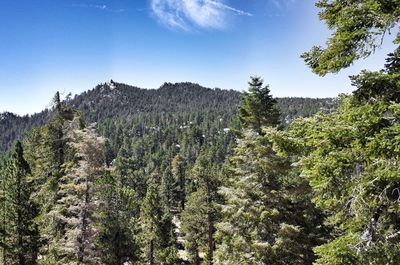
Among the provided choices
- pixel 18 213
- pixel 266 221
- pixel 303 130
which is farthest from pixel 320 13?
pixel 18 213

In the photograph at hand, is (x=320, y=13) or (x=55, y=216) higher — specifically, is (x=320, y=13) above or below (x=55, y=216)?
above

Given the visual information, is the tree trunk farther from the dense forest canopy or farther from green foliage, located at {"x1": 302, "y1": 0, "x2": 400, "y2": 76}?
green foliage, located at {"x1": 302, "y1": 0, "x2": 400, "y2": 76}

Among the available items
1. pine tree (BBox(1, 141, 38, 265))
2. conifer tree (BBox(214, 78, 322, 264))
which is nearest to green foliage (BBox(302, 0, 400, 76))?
conifer tree (BBox(214, 78, 322, 264))

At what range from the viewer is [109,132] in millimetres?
192375

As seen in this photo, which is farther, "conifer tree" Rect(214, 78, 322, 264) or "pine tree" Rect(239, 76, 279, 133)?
"pine tree" Rect(239, 76, 279, 133)

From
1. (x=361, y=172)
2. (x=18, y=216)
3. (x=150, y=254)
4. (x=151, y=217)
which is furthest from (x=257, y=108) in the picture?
(x=150, y=254)

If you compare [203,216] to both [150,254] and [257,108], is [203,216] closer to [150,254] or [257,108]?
[150,254]

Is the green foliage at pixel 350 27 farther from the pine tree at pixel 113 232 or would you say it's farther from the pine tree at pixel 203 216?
the pine tree at pixel 203 216

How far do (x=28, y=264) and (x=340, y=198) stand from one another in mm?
28249

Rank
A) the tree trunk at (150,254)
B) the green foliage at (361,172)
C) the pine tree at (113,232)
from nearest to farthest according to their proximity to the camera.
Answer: the green foliage at (361,172) → the pine tree at (113,232) → the tree trunk at (150,254)

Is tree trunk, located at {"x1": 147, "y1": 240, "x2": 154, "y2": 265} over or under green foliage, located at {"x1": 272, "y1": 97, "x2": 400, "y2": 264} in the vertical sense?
under

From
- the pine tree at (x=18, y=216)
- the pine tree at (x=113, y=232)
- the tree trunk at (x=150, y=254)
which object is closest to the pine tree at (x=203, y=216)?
the tree trunk at (x=150, y=254)

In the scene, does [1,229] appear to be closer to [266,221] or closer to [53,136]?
[53,136]

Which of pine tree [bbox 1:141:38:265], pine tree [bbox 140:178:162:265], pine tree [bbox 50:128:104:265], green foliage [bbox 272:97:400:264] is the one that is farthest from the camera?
pine tree [bbox 140:178:162:265]
